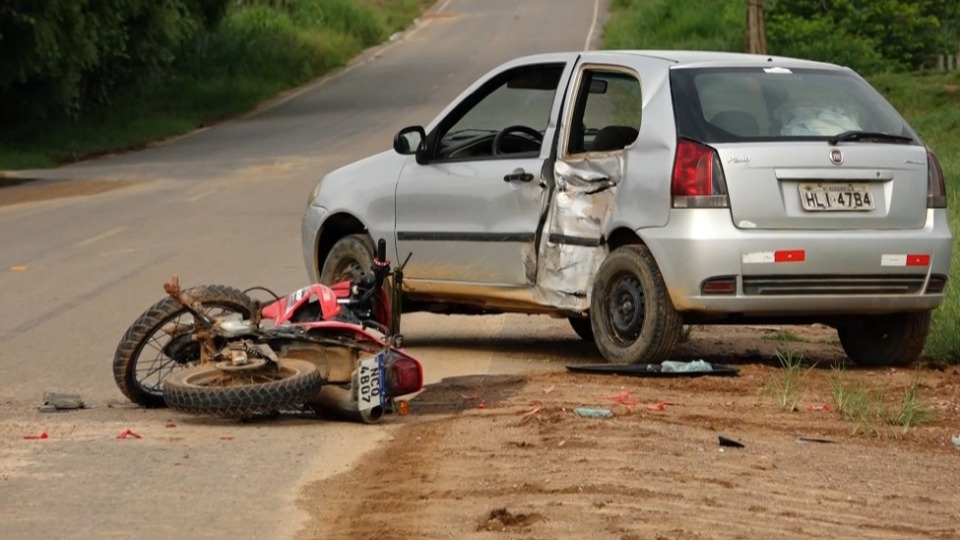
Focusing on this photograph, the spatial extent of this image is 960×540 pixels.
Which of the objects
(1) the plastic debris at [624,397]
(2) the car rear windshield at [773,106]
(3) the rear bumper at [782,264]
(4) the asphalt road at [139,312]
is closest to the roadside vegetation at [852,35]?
(4) the asphalt road at [139,312]

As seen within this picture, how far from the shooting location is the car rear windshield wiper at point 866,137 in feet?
29.9

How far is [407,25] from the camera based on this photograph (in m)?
66.7

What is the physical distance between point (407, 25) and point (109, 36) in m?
31.8

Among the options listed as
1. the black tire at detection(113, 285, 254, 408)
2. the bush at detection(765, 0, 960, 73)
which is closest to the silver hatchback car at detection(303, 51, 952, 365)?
the black tire at detection(113, 285, 254, 408)

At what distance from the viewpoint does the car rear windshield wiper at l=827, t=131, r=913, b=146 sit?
9.11 metres

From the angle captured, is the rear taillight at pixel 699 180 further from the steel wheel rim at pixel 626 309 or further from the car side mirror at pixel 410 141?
the car side mirror at pixel 410 141

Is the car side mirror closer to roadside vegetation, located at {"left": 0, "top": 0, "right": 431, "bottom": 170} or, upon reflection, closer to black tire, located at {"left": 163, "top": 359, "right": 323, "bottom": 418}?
black tire, located at {"left": 163, "top": 359, "right": 323, "bottom": 418}

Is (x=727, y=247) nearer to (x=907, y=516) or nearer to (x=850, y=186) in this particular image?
(x=850, y=186)

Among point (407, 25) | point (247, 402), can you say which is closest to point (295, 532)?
point (247, 402)

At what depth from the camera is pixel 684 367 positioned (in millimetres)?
9141

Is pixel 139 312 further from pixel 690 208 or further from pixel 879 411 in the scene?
pixel 879 411

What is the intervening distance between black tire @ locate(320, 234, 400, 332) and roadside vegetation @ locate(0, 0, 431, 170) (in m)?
21.2

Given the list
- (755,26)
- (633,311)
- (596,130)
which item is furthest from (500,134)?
(755,26)

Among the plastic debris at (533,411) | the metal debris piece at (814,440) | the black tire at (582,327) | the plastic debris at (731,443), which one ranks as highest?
the plastic debris at (731,443)
